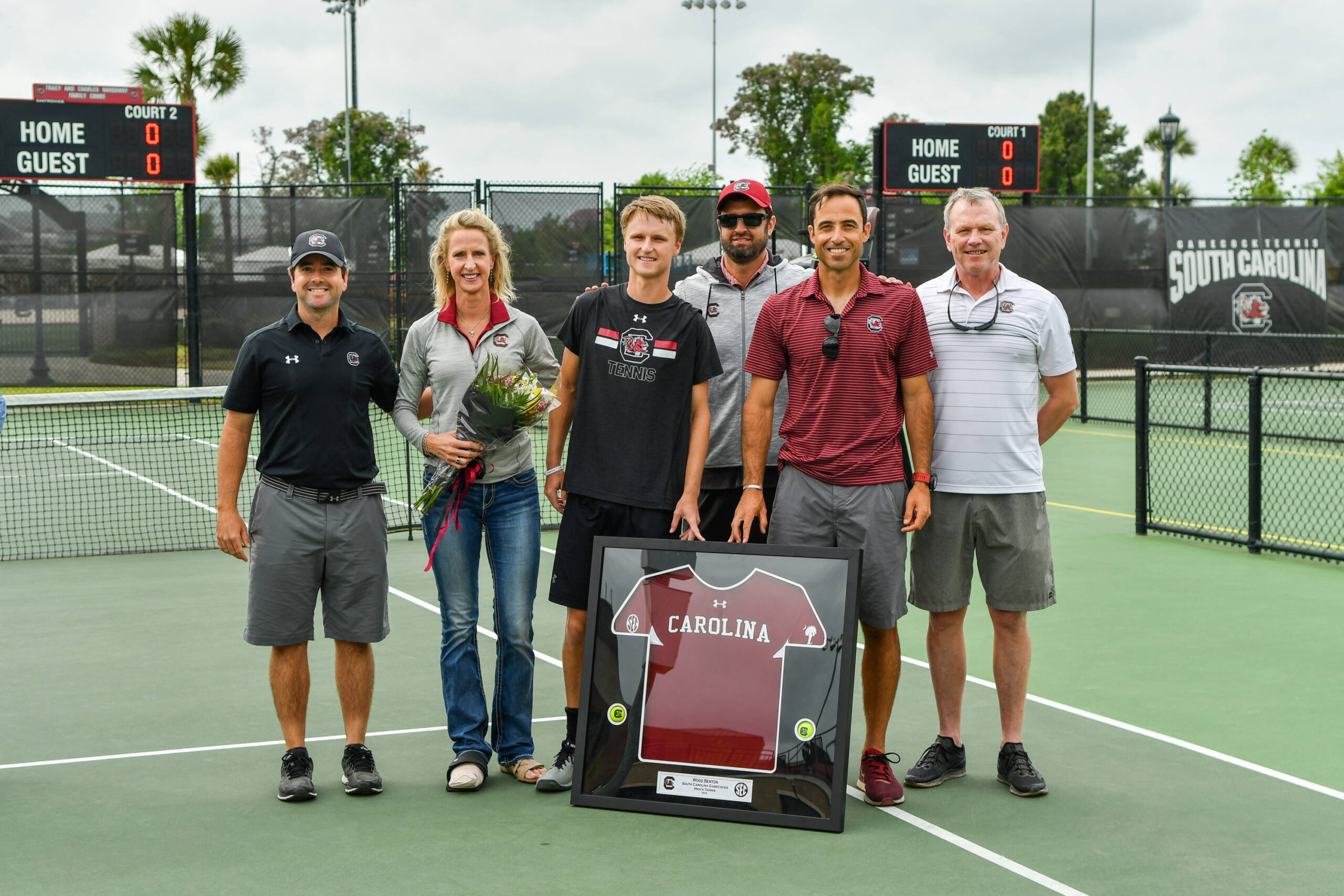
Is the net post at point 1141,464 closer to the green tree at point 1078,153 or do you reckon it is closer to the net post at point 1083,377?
the net post at point 1083,377

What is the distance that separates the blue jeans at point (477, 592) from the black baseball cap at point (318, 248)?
0.87 metres

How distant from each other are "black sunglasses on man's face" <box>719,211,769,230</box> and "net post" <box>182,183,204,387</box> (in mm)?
14599

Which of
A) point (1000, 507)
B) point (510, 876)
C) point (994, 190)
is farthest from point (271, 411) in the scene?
point (994, 190)

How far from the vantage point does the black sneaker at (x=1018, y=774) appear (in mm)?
4426

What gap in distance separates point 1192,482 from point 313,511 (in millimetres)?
9658

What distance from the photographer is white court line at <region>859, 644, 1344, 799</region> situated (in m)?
4.54

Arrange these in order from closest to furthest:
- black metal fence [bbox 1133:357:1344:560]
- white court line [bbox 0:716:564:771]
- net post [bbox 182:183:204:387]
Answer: white court line [bbox 0:716:564:771], black metal fence [bbox 1133:357:1344:560], net post [bbox 182:183:204:387]

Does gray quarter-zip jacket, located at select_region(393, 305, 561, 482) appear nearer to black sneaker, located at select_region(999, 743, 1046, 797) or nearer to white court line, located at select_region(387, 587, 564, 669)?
white court line, located at select_region(387, 587, 564, 669)

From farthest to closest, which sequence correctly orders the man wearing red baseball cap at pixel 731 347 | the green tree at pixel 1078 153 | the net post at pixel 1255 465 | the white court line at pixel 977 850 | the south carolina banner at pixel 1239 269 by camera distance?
the green tree at pixel 1078 153, the south carolina banner at pixel 1239 269, the net post at pixel 1255 465, the man wearing red baseball cap at pixel 731 347, the white court line at pixel 977 850

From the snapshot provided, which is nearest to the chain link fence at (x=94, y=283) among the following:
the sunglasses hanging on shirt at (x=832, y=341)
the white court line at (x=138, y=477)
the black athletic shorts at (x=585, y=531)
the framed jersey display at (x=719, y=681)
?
the white court line at (x=138, y=477)

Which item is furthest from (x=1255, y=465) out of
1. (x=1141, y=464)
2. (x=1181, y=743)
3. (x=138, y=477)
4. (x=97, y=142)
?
(x=97, y=142)

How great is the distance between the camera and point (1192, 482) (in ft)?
39.8

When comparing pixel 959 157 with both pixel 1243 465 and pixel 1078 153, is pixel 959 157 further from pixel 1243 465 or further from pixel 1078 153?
pixel 1078 153

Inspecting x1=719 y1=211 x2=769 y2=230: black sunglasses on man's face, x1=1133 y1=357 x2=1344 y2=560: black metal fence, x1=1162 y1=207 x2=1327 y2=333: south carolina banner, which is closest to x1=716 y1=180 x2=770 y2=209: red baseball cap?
x1=719 y1=211 x2=769 y2=230: black sunglasses on man's face
